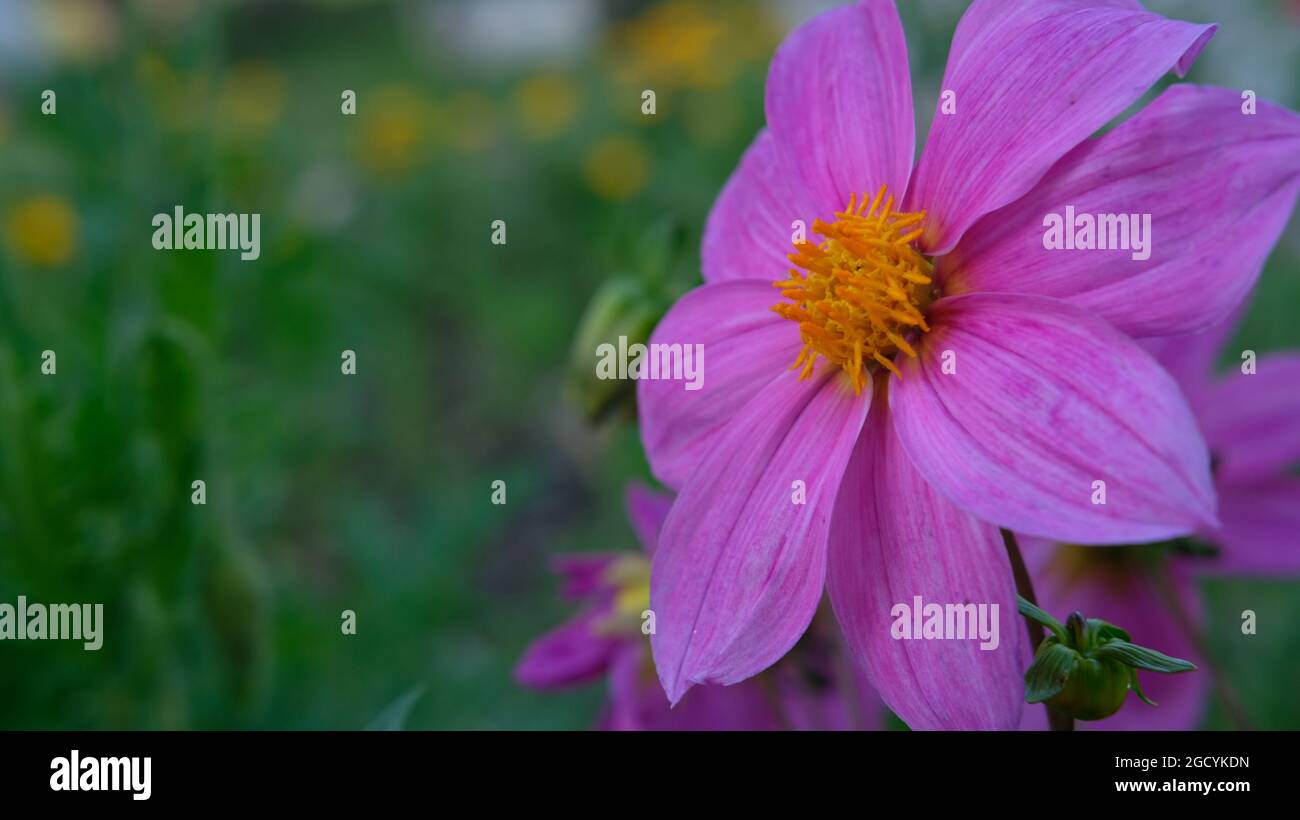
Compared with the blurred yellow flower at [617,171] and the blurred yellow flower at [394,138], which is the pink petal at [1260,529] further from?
the blurred yellow flower at [394,138]

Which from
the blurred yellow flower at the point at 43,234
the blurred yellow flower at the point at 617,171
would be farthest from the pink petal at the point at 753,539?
the blurred yellow flower at the point at 617,171

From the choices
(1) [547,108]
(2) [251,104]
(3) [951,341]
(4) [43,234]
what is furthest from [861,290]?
(2) [251,104]

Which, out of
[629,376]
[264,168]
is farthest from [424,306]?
[629,376]

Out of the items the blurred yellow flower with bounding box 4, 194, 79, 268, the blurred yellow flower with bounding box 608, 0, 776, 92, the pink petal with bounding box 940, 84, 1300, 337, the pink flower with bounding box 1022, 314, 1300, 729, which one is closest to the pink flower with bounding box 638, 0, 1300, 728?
the pink petal with bounding box 940, 84, 1300, 337

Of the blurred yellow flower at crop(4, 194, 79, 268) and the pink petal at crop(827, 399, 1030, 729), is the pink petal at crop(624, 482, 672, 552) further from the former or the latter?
the blurred yellow flower at crop(4, 194, 79, 268)

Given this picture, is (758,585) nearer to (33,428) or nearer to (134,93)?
(33,428)
